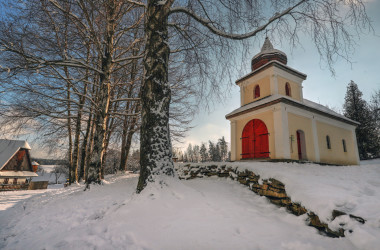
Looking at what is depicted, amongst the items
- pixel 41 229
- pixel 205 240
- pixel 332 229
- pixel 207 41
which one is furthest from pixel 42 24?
pixel 332 229

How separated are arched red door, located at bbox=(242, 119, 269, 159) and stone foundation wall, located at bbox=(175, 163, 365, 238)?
443cm

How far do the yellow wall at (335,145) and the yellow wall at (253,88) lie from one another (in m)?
4.04

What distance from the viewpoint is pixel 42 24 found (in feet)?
20.9

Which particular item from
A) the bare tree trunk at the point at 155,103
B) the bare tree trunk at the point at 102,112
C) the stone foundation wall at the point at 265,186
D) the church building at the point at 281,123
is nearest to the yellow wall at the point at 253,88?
the church building at the point at 281,123

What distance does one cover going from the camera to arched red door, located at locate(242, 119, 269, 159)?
10.5 metres

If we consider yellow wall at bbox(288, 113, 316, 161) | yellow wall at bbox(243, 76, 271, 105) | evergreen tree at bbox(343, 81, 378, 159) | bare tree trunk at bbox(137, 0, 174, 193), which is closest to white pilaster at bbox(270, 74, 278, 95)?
yellow wall at bbox(243, 76, 271, 105)

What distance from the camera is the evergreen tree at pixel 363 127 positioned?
21250mm

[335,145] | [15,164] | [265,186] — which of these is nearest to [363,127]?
[335,145]

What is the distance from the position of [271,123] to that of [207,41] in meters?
6.49

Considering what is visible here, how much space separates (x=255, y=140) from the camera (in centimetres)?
1108

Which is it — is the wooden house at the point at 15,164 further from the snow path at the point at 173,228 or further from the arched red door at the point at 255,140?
the snow path at the point at 173,228

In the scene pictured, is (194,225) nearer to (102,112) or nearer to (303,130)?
(102,112)

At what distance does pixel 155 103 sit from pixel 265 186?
11.1 ft

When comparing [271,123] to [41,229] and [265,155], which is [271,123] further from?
[41,229]
